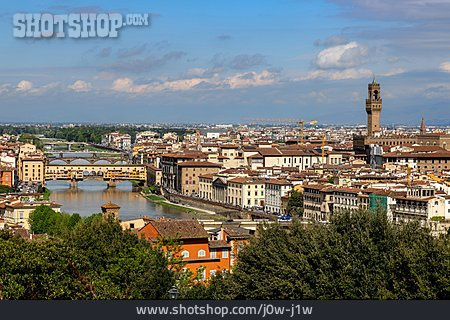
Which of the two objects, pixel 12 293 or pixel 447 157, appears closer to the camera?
pixel 12 293

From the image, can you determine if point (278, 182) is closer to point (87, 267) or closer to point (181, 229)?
point (181, 229)

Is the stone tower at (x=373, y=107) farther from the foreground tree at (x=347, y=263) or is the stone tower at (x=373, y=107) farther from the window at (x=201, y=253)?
the foreground tree at (x=347, y=263)

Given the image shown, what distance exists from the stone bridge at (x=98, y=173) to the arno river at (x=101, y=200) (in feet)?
1.25

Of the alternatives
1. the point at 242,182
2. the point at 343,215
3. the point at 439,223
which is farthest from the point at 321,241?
the point at 242,182

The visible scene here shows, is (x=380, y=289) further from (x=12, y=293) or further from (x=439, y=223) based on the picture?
(x=439, y=223)

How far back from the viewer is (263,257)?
8508 mm

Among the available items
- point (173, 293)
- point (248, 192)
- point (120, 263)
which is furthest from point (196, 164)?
point (173, 293)

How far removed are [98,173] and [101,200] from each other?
474 inches

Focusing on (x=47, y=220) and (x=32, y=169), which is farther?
(x=32, y=169)

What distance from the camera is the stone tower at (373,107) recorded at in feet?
141

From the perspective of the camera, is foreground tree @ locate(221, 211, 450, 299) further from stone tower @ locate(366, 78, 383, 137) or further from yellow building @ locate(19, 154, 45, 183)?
stone tower @ locate(366, 78, 383, 137)

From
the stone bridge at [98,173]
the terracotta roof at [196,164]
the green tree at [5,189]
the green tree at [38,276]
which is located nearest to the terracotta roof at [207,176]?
the terracotta roof at [196,164]

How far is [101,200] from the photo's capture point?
3180cm

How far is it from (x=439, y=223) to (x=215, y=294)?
10606 millimetres
